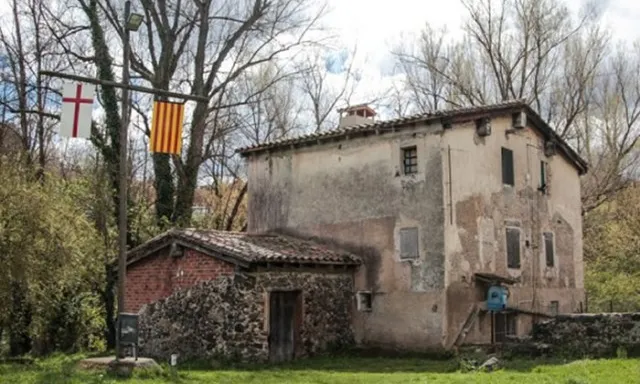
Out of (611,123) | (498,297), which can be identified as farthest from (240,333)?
(611,123)

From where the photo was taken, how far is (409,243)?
19.1 meters

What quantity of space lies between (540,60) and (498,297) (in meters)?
15.7

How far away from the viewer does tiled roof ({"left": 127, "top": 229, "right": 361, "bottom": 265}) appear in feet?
56.9

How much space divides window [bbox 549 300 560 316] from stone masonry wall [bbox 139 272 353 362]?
264 inches

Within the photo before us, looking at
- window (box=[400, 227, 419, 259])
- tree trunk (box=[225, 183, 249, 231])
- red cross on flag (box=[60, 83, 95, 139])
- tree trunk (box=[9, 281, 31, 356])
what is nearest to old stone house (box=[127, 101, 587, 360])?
window (box=[400, 227, 419, 259])

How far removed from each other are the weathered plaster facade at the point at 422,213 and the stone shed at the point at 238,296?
1.08 m

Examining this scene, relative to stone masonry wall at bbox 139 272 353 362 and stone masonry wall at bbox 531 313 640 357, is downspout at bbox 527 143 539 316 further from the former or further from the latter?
stone masonry wall at bbox 139 272 353 362

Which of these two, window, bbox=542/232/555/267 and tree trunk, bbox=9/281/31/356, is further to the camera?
window, bbox=542/232/555/267

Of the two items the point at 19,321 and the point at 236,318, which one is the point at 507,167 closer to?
the point at 236,318

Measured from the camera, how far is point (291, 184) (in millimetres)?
21859

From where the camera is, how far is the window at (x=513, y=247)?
2067 centimetres

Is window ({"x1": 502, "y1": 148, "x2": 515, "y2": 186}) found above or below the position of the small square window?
above

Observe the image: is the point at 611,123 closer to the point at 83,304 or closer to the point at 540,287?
the point at 540,287

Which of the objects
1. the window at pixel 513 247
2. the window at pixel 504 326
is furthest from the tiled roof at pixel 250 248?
the window at pixel 513 247
